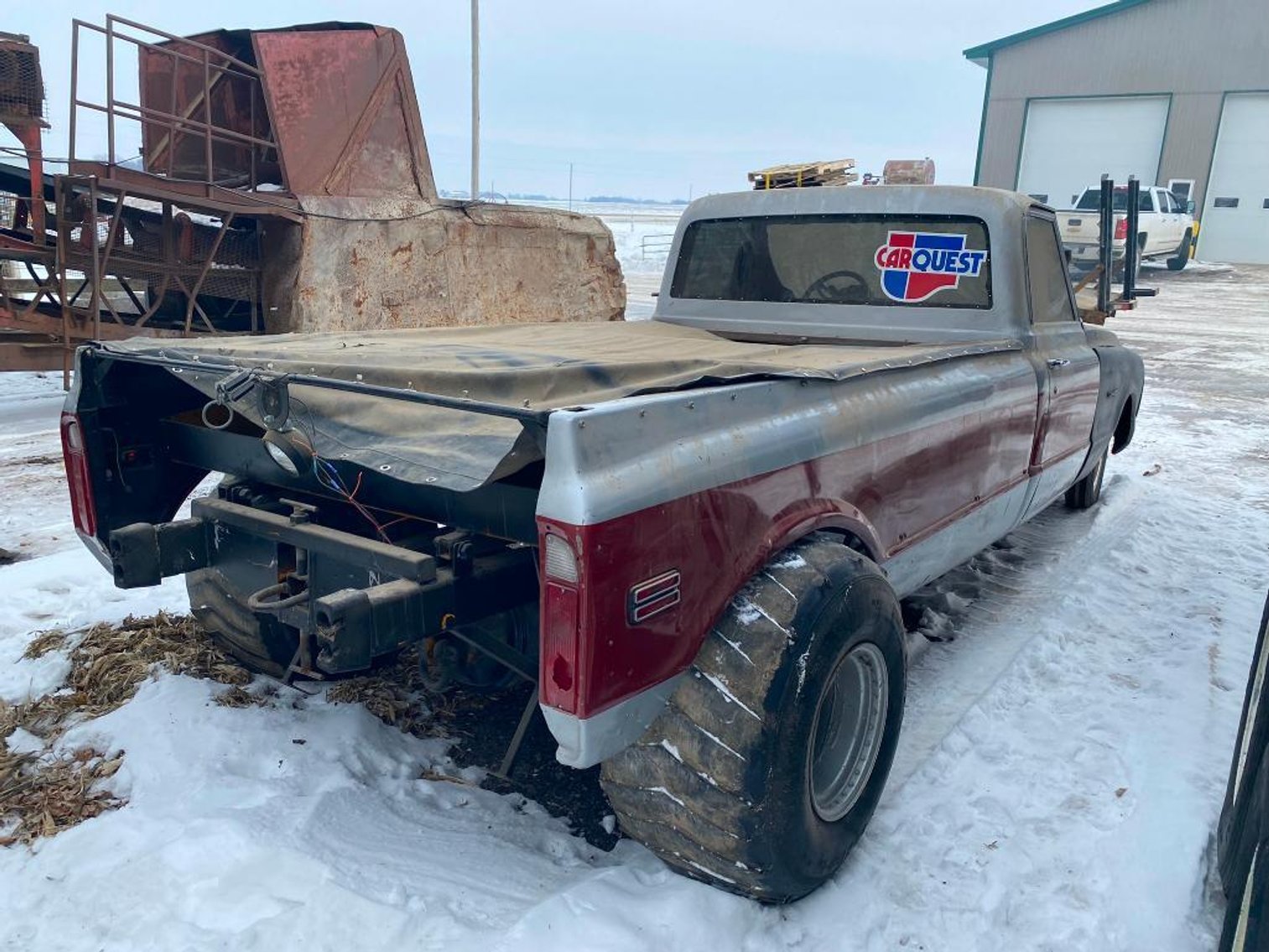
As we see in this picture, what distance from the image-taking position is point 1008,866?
2691 millimetres

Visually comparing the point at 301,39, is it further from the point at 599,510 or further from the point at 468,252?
the point at 599,510

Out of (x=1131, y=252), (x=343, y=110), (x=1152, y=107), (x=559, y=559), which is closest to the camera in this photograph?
(x=559, y=559)

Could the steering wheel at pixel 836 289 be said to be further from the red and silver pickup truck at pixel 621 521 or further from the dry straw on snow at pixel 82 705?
the dry straw on snow at pixel 82 705

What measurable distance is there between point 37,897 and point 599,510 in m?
1.82

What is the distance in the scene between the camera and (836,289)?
4430 millimetres

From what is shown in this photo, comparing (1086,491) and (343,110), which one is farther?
(343,110)

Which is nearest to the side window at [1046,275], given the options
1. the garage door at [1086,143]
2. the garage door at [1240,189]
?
the garage door at [1086,143]

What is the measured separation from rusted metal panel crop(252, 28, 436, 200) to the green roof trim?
2653 cm

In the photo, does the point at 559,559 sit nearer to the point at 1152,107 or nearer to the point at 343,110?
the point at 343,110

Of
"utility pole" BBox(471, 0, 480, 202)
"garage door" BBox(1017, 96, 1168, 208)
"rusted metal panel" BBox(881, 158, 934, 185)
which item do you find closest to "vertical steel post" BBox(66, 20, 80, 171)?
"rusted metal panel" BBox(881, 158, 934, 185)

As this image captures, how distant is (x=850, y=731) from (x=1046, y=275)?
9.41ft

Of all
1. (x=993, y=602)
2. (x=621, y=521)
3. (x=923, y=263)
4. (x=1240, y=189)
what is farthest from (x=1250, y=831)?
Result: (x=1240, y=189)

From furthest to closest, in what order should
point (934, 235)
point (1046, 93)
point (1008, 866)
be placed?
point (1046, 93) → point (934, 235) → point (1008, 866)

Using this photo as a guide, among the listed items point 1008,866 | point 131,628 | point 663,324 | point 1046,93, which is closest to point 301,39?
point 663,324
